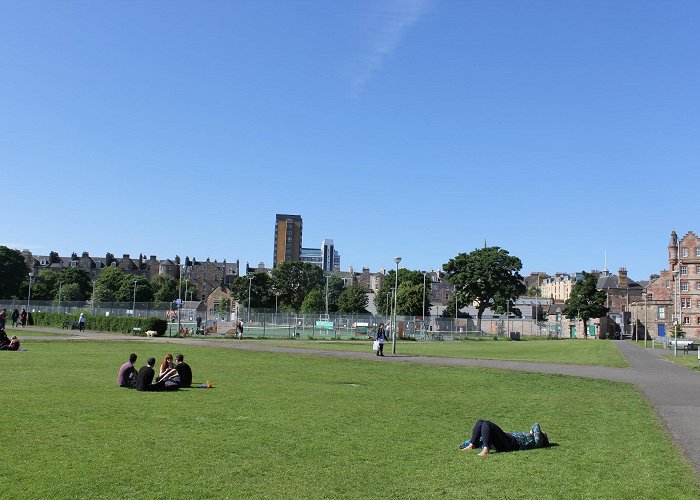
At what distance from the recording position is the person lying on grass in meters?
10.8

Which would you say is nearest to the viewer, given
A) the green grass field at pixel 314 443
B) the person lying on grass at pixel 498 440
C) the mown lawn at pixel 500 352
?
the green grass field at pixel 314 443

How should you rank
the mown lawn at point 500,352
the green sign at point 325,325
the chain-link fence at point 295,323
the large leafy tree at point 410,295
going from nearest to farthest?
the mown lawn at point 500,352
the chain-link fence at point 295,323
the green sign at point 325,325
the large leafy tree at point 410,295

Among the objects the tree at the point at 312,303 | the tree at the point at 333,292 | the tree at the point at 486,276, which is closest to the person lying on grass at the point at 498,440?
the tree at the point at 486,276

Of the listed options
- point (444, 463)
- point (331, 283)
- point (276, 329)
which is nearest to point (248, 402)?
point (444, 463)

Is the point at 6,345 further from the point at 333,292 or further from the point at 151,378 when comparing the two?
the point at 333,292

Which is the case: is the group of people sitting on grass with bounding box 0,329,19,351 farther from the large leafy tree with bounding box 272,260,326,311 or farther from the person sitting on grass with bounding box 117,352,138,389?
the large leafy tree with bounding box 272,260,326,311

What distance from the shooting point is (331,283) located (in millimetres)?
184875

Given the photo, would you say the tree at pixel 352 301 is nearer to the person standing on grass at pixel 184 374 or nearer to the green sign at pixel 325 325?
the green sign at pixel 325 325

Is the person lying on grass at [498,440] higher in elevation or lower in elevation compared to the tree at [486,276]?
lower

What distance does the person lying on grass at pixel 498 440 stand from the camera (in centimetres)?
1082

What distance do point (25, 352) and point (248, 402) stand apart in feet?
66.2

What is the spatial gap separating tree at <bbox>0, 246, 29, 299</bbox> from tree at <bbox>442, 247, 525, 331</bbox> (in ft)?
290

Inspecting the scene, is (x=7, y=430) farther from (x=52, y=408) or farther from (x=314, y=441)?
(x=314, y=441)

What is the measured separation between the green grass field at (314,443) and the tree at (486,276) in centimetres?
9366
